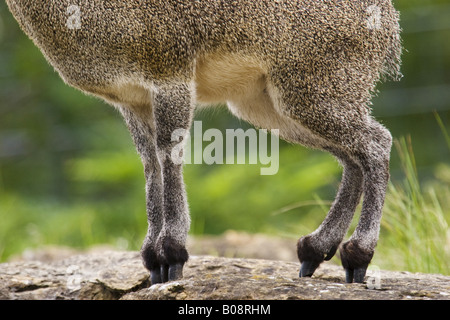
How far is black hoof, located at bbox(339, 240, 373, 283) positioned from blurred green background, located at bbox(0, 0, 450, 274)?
1289 mm

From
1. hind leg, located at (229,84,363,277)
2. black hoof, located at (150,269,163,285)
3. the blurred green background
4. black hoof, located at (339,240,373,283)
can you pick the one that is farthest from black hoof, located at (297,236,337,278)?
the blurred green background

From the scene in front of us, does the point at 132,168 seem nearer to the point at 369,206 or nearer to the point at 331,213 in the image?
the point at 331,213

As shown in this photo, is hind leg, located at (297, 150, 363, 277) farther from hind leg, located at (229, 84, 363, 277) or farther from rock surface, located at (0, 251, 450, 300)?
rock surface, located at (0, 251, 450, 300)

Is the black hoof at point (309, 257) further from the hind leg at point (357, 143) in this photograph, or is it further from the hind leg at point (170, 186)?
the hind leg at point (170, 186)

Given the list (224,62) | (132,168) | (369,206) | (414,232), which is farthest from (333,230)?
(132,168)

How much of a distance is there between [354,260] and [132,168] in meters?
6.12

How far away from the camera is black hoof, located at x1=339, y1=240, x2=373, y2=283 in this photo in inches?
179

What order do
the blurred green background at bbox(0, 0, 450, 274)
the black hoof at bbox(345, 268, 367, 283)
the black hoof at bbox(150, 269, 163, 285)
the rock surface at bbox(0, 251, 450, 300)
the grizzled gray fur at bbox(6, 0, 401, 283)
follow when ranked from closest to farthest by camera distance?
1. the rock surface at bbox(0, 251, 450, 300)
2. the grizzled gray fur at bbox(6, 0, 401, 283)
3. the black hoof at bbox(345, 268, 367, 283)
4. the black hoof at bbox(150, 269, 163, 285)
5. the blurred green background at bbox(0, 0, 450, 274)

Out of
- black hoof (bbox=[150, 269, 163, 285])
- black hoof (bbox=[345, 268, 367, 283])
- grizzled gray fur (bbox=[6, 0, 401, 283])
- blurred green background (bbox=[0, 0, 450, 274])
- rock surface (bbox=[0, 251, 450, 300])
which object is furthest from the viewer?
blurred green background (bbox=[0, 0, 450, 274])

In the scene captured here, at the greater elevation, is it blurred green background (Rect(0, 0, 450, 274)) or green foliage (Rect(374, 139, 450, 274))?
blurred green background (Rect(0, 0, 450, 274))

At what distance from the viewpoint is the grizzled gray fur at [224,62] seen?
4.37 meters

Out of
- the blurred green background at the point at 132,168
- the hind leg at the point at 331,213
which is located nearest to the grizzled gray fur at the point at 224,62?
the hind leg at the point at 331,213
